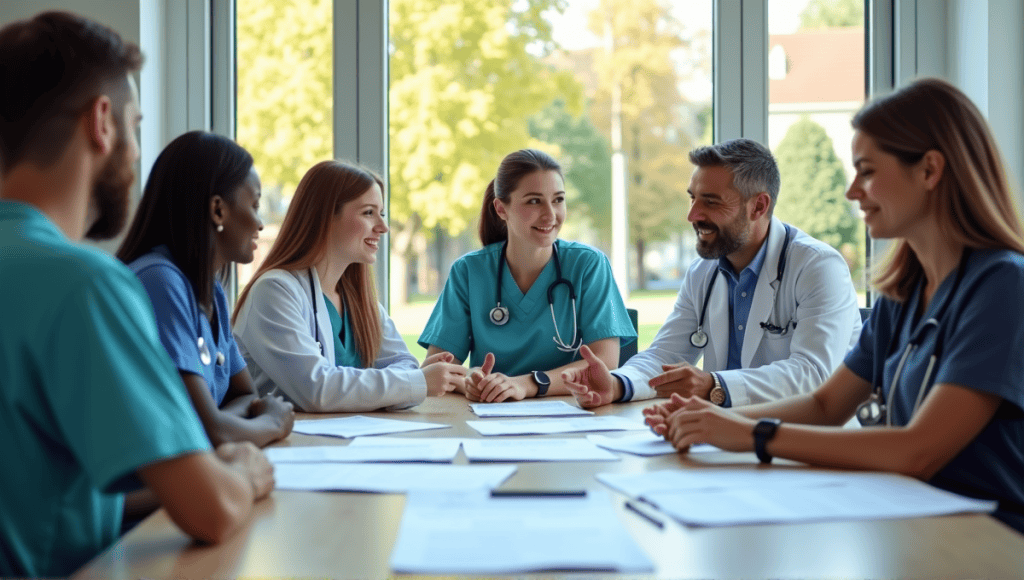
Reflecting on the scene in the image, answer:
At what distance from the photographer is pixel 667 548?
3.10 ft

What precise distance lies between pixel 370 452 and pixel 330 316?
1.06 m

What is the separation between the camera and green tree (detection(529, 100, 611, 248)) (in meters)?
3.56

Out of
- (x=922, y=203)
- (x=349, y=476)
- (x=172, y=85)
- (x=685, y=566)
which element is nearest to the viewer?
(x=685, y=566)

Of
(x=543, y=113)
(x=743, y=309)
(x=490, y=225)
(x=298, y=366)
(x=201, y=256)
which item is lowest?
(x=298, y=366)

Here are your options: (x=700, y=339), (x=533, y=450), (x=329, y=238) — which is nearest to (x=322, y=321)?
(x=329, y=238)

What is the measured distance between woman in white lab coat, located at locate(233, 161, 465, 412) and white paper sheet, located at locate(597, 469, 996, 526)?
0.97m

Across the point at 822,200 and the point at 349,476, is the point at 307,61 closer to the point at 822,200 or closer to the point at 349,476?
the point at 822,200

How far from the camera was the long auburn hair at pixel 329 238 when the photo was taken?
241cm

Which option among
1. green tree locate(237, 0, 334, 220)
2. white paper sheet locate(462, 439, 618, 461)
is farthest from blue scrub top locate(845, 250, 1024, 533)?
green tree locate(237, 0, 334, 220)

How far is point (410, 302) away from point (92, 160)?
8.44 ft

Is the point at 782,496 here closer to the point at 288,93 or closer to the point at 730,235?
the point at 730,235

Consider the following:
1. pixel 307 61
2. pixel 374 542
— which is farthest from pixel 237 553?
pixel 307 61

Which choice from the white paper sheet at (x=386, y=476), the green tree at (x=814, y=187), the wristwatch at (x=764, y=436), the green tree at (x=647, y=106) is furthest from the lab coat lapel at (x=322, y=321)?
the green tree at (x=814, y=187)

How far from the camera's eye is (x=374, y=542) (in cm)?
97
